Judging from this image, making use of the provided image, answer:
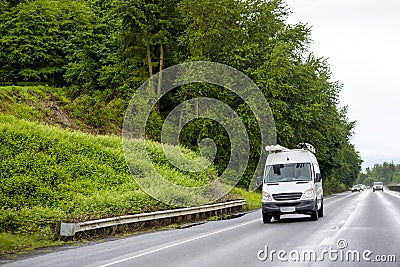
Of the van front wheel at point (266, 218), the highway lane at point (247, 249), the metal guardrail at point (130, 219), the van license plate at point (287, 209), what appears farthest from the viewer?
the van front wheel at point (266, 218)

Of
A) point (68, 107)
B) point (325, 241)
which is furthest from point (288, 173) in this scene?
point (68, 107)

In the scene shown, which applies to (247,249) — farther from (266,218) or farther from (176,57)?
(176,57)

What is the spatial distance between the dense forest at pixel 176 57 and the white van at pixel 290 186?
2002 centimetres

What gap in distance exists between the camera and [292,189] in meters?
20.9

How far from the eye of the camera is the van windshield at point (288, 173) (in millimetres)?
21688

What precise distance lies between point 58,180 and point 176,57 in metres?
21.5

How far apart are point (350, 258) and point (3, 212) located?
1168cm

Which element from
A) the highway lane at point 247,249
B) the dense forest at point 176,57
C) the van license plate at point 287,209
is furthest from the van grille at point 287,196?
the dense forest at point 176,57

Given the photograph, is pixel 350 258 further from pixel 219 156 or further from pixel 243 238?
pixel 219 156

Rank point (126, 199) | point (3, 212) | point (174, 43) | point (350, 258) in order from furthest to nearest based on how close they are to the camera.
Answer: point (174, 43)
point (126, 199)
point (3, 212)
point (350, 258)

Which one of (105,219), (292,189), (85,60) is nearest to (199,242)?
(105,219)

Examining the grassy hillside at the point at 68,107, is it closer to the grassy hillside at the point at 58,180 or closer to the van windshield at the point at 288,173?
the grassy hillside at the point at 58,180

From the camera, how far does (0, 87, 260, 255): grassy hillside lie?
683 inches

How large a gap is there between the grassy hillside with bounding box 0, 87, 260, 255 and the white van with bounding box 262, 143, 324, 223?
523 cm
